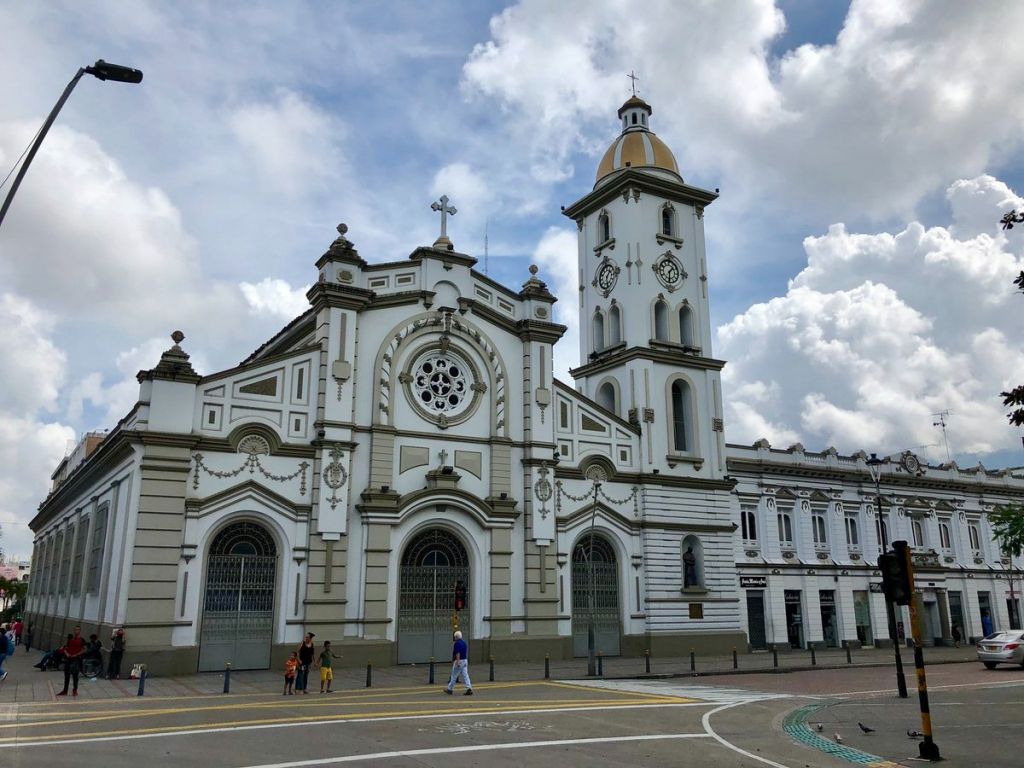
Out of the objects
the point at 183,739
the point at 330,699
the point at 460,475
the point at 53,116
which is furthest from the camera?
the point at 460,475

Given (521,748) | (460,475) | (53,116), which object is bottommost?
(521,748)

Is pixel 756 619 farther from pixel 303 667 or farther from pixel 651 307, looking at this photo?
pixel 303 667

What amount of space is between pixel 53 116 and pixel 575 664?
963 inches

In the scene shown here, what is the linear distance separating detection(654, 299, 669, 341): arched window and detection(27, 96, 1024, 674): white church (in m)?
0.10

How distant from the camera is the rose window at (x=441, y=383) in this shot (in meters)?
32.7

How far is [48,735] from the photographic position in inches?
590

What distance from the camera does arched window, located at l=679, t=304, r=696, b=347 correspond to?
4050 centimetres

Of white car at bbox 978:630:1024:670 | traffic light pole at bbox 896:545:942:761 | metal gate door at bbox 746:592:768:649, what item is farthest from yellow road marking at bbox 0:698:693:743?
metal gate door at bbox 746:592:768:649

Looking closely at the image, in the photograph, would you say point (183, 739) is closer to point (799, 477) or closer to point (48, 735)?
point (48, 735)

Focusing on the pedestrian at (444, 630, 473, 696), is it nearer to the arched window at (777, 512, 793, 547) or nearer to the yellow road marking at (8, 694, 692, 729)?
the yellow road marking at (8, 694, 692, 729)

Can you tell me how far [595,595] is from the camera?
3484 cm

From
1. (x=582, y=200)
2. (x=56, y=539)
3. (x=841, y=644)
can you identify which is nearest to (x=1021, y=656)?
(x=841, y=644)

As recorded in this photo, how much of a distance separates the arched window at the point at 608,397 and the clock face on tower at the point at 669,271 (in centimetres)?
536

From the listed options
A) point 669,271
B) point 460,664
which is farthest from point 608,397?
point 460,664
